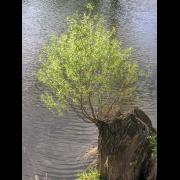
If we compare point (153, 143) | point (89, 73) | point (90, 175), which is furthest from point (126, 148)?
point (89, 73)

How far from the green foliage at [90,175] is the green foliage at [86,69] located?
0.63 m

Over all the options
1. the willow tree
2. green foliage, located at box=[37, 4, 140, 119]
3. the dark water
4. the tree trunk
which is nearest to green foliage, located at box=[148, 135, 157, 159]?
the tree trunk

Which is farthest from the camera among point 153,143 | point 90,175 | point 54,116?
point 54,116

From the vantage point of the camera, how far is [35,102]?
618 cm

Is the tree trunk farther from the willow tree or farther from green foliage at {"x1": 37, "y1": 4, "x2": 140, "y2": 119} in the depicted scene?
green foliage at {"x1": 37, "y1": 4, "x2": 140, "y2": 119}

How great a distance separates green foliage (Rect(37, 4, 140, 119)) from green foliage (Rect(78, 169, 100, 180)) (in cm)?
63

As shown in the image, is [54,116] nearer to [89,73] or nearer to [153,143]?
[89,73]

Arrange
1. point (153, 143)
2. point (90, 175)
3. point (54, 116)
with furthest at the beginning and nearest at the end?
point (54, 116), point (90, 175), point (153, 143)

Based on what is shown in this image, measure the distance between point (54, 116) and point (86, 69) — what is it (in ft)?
5.73

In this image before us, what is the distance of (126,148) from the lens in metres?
4.48

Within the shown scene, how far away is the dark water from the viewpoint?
5422mm
